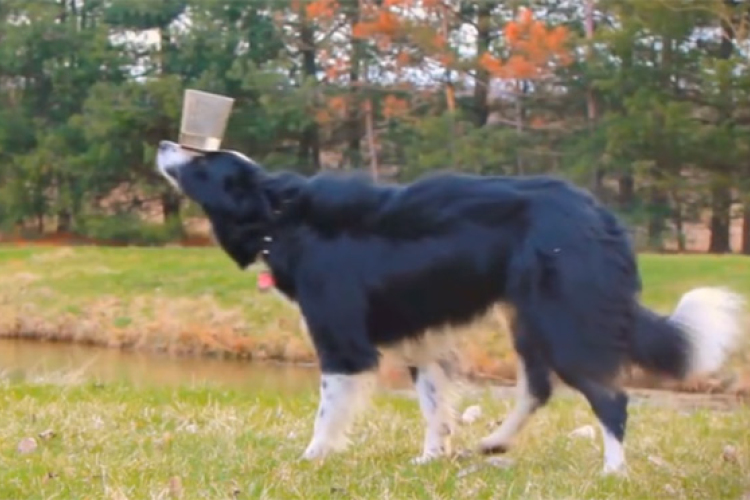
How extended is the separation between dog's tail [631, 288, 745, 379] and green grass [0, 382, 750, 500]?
43 centimetres

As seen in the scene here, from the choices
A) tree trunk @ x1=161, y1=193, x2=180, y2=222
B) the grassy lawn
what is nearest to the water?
the grassy lawn

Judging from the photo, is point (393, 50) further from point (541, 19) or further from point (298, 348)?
point (298, 348)

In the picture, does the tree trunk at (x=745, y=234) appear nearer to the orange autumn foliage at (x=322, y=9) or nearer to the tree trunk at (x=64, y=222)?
the orange autumn foliage at (x=322, y=9)

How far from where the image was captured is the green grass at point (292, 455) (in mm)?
4223

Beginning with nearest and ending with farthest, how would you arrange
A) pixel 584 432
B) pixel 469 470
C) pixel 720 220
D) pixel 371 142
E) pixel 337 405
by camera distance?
pixel 469 470 → pixel 337 405 → pixel 584 432 → pixel 720 220 → pixel 371 142

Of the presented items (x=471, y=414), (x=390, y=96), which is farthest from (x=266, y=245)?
(x=390, y=96)

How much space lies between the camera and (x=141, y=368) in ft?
42.0

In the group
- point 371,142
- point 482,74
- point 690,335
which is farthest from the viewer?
point 371,142

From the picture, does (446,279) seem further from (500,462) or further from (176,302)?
(176,302)

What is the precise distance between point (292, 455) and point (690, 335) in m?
1.82

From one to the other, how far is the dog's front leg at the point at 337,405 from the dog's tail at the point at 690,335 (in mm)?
1184

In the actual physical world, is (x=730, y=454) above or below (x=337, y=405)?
below

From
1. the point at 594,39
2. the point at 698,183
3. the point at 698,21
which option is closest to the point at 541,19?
the point at 594,39

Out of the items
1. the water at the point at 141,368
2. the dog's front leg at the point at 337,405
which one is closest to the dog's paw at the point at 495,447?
the dog's front leg at the point at 337,405
